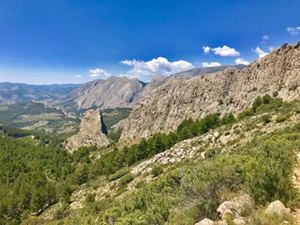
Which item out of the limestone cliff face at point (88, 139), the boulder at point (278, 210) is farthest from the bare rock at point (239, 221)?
the limestone cliff face at point (88, 139)

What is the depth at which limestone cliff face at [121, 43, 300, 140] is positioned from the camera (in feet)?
224

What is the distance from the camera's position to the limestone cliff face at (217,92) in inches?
2690

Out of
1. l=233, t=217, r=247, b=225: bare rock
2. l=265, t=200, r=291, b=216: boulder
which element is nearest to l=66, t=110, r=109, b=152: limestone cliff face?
l=233, t=217, r=247, b=225: bare rock

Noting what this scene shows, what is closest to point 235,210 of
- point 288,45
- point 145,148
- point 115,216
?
point 115,216

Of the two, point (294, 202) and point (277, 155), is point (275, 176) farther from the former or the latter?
point (277, 155)

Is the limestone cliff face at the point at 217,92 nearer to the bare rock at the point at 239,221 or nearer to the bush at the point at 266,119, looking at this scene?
the bush at the point at 266,119


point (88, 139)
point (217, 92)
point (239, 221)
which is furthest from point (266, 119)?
point (88, 139)

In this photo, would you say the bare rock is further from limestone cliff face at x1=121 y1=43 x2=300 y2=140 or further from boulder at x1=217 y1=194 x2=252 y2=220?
limestone cliff face at x1=121 y1=43 x2=300 y2=140

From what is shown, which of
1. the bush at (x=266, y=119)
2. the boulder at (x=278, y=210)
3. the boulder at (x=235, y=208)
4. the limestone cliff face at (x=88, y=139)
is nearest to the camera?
the boulder at (x=278, y=210)

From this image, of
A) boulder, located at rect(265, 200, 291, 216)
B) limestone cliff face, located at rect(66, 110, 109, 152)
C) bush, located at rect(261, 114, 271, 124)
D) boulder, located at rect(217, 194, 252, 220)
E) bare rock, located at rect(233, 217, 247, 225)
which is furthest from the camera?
limestone cliff face, located at rect(66, 110, 109, 152)

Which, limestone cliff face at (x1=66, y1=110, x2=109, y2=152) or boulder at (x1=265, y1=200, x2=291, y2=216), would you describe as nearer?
boulder at (x1=265, y1=200, x2=291, y2=216)

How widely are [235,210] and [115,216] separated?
33.8 feet

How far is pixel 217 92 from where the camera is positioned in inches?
4272

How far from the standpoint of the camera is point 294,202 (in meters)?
7.13
